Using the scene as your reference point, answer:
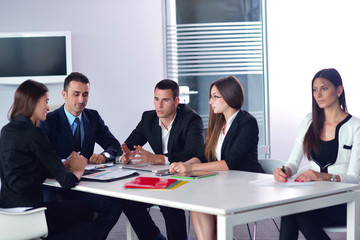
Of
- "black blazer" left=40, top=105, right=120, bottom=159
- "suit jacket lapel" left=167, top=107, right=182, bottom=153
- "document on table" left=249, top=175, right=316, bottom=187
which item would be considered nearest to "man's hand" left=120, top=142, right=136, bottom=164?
"black blazer" left=40, top=105, right=120, bottom=159

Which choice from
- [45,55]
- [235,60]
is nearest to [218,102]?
[235,60]

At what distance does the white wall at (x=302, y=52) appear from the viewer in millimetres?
6707

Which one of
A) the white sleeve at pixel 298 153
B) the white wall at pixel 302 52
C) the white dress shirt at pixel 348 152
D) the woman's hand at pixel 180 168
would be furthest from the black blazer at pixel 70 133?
the white wall at pixel 302 52

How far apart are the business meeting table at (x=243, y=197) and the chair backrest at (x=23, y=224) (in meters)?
0.30

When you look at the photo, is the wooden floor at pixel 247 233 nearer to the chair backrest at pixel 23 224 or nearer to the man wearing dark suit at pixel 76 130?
the man wearing dark suit at pixel 76 130

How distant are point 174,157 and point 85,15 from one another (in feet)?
9.80

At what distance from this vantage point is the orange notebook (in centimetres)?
268

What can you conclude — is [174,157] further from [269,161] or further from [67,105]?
[67,105]

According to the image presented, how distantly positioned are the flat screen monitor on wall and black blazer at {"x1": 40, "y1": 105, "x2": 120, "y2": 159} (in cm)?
189

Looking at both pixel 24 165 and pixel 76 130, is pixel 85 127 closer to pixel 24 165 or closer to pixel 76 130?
pixel 76 130

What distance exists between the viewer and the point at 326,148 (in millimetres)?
3236

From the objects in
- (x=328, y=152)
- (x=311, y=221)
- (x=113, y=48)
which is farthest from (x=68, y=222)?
(x=113, y=48)

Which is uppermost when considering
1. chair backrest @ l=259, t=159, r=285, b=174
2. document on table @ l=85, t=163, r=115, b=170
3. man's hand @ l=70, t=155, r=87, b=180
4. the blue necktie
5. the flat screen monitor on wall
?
the flat screen monitor on wall

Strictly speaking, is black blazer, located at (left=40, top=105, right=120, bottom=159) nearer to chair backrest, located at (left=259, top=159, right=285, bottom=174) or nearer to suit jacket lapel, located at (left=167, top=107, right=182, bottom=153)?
suit jacket lapel, located at (left=167, top=107, right=182, bottom=153)
